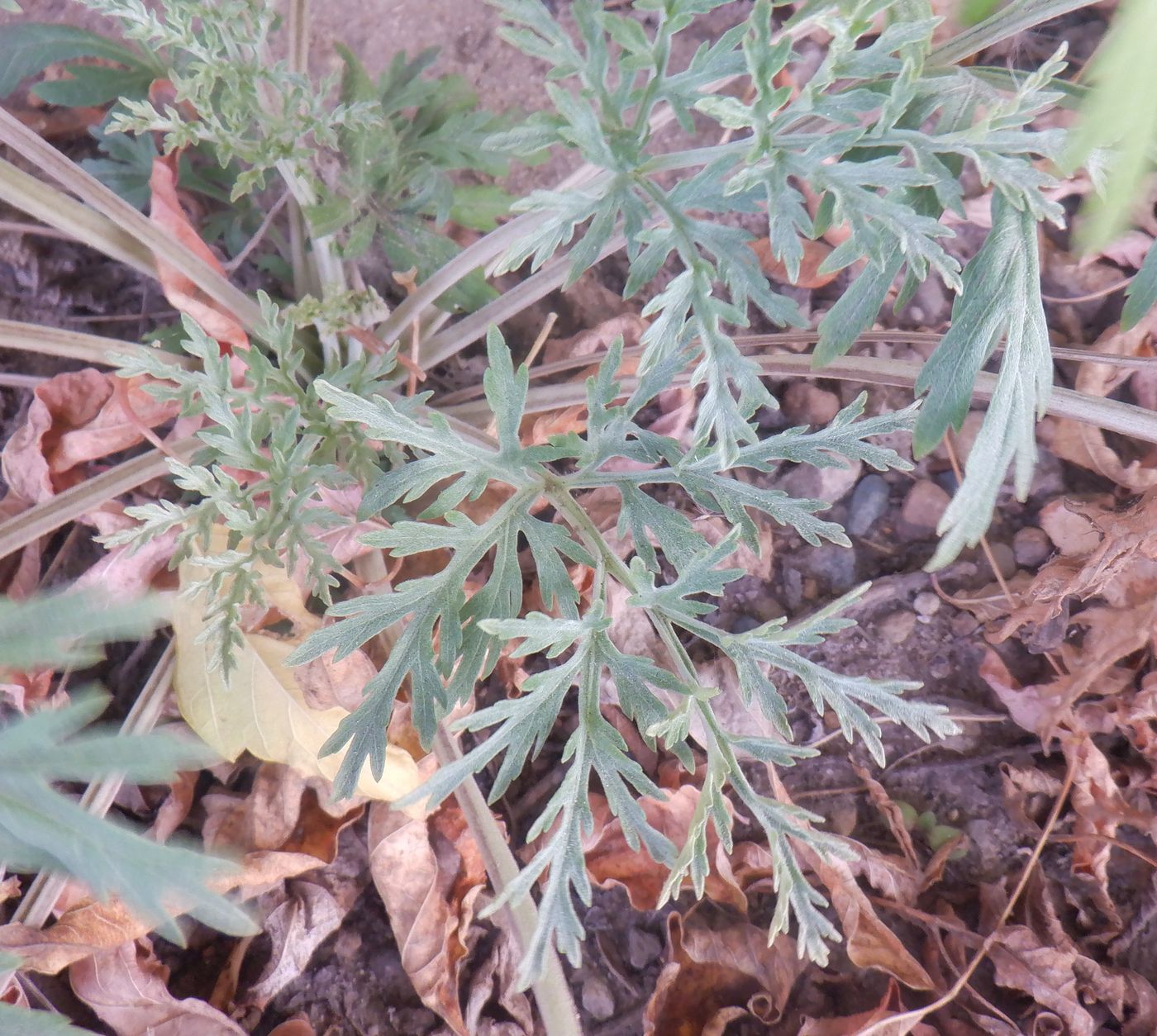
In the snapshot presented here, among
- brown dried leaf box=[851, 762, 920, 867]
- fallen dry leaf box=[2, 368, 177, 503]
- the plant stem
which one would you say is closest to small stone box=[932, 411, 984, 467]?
brown dried leaf box=[851, 762, 920, 867]

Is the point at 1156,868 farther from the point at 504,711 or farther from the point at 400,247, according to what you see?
the point at 400,247

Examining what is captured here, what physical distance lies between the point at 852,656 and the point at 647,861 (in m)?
0.41

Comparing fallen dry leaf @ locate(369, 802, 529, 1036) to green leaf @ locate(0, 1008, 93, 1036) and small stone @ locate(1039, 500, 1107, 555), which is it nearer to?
green leaf @ locate(0, 1008, 93, 1036)

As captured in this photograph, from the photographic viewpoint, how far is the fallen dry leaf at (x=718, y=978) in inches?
42.3

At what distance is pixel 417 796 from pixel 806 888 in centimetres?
36

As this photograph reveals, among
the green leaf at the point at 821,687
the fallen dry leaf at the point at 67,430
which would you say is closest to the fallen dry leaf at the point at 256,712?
the fallen dry leaf at the point at 67,430

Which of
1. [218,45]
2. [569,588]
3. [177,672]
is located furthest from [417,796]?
[218,45]

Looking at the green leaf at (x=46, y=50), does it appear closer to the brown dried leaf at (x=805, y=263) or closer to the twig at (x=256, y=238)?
the twig at (x=256, y=238)

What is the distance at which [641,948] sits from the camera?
44.0 inches

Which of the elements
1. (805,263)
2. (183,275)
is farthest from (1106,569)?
(183,275)

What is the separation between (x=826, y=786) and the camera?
1201 millimetres

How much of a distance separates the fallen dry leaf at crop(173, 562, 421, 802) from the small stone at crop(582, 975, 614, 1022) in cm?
37

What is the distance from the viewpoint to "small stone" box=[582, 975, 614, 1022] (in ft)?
3.59

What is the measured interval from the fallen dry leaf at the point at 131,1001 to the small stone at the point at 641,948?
1.62 feet
